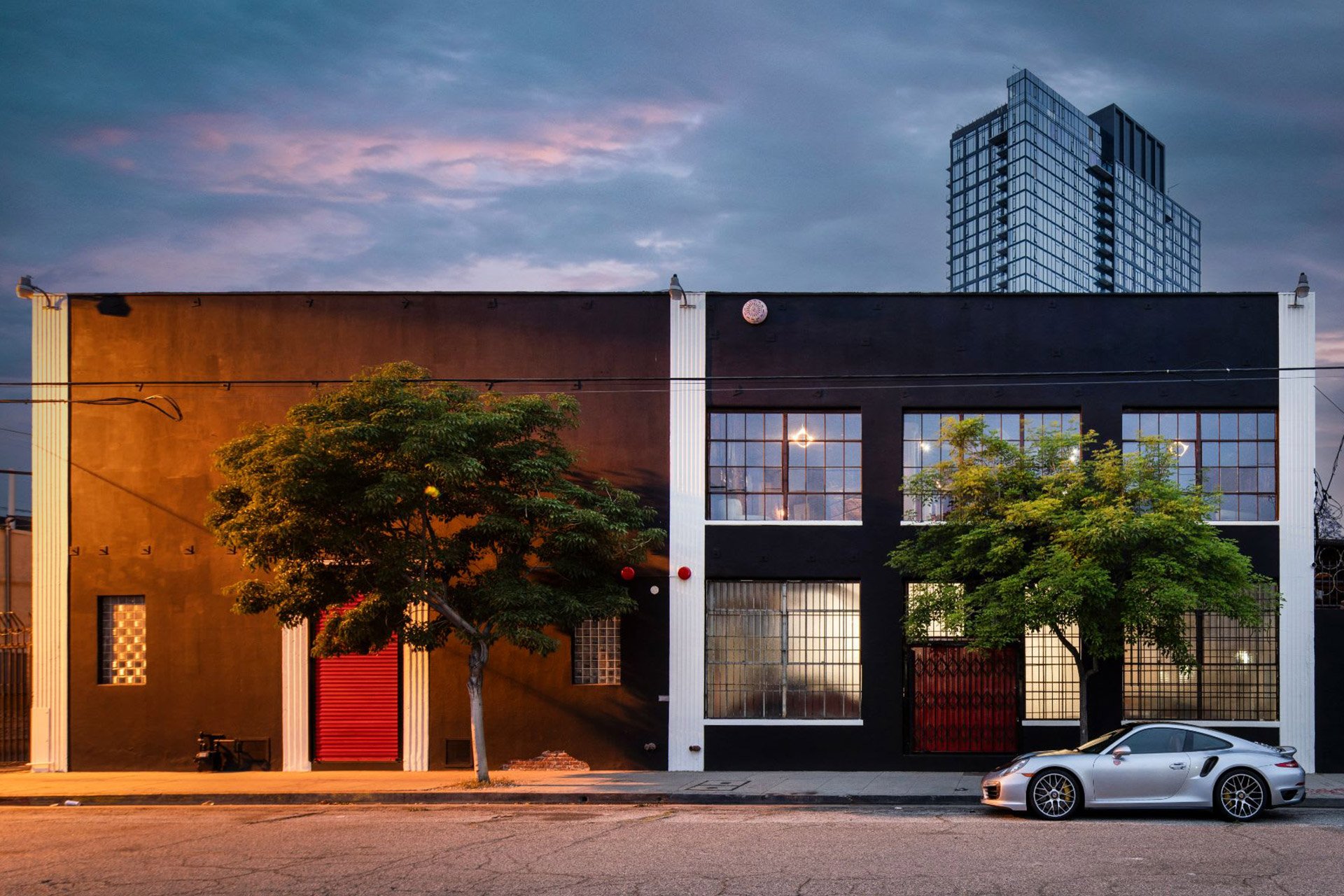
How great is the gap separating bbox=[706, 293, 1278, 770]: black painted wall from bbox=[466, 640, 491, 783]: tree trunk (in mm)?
4003

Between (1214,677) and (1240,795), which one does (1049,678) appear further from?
(1240,795)

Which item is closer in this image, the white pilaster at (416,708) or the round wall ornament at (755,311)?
the white pilaster at (416,708)

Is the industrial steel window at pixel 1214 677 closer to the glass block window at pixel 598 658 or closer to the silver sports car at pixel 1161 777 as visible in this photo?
the silver sports car at pixel 1161 777

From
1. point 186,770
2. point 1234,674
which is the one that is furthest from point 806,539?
point 186,770

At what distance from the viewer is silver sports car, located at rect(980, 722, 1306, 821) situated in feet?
47.3

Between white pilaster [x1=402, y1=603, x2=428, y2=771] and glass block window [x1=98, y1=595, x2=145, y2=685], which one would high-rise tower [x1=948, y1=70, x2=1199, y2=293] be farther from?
glass block window [x1=98, y1=595, x2=145, y2=685]

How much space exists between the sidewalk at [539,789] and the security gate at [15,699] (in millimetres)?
1434

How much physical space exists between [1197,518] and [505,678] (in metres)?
11.3

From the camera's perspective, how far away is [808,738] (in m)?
20.1

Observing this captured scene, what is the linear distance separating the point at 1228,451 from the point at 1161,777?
25.9 feet

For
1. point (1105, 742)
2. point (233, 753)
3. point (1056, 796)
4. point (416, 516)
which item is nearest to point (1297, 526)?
point (1105, 742)

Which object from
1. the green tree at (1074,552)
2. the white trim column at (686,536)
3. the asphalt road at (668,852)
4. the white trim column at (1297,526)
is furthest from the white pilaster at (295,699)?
the white trim column at (1297,526)

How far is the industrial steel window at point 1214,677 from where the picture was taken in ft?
65.4

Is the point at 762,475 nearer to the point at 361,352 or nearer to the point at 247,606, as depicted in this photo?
the point at 361,352
